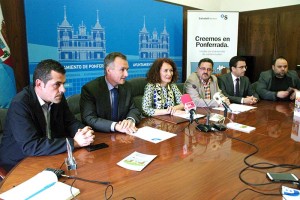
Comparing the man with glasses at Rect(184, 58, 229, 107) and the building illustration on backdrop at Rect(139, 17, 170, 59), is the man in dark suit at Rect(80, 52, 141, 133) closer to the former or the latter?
the man with glasses at Rect(184, 58, 229, 107)

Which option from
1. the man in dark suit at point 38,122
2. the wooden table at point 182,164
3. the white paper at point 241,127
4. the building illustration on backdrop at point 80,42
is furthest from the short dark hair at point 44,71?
the building illustration on backdrop at point 80,42

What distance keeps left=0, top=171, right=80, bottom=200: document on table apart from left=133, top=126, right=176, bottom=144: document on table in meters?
0.72

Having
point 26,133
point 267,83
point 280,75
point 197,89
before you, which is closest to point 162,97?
point 197,89

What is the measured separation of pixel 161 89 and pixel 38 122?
1.44 m

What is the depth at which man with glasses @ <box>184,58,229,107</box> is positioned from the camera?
308cm

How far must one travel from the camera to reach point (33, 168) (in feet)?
4.29

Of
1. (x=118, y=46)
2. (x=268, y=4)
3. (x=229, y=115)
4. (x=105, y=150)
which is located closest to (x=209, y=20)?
(x=268, y=4)

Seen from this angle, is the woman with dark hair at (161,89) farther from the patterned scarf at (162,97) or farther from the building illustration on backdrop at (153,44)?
the building illustration on backdrop at (153,44)

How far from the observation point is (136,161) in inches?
54.5

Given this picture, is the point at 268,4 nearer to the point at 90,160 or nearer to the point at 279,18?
the point at 279,18

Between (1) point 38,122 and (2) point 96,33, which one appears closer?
(1) point 38,122

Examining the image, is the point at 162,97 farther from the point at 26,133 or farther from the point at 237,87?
the point at 26,133

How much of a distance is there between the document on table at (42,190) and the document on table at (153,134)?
0.72 meters

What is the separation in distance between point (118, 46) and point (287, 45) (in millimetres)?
3410
